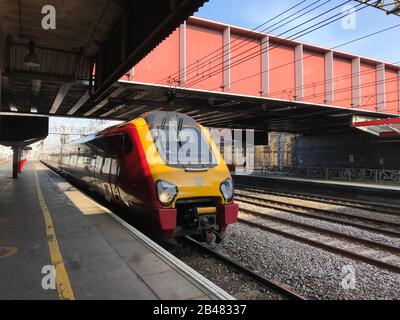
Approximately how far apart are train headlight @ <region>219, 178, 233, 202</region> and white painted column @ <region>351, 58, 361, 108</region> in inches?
746

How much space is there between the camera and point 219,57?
17.2m

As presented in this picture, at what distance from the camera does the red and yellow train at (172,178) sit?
19.8 feet

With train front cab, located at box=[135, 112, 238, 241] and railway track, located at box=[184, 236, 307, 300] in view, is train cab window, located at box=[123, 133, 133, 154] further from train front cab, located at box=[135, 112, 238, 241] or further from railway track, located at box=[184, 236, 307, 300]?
railway track, located at box=[184, 236, 307, 300]

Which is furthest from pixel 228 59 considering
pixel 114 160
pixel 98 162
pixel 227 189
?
pixel 227 189

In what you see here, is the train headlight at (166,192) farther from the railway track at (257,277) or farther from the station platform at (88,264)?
the railway track at (257,277)

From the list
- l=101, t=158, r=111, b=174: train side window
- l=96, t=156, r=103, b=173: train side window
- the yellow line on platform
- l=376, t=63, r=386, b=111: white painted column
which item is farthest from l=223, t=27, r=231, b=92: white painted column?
l=376, t=63, r=386, b=111: white painted column

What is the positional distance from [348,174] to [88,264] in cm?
2425

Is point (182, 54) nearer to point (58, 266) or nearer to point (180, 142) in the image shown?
point (180, 142)

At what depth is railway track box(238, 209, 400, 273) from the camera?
6689 millimetres

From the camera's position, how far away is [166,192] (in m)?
6.00
